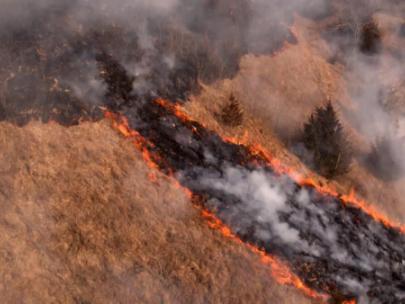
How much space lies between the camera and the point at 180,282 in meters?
13.8

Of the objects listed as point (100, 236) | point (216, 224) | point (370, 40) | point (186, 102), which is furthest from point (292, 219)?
point (370, 40)

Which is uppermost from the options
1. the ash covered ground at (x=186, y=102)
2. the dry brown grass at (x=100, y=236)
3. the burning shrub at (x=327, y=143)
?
the burning shrub at (x=327, y=143)

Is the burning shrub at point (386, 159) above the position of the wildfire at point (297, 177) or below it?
above

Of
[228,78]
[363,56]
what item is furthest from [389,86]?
[228,78]

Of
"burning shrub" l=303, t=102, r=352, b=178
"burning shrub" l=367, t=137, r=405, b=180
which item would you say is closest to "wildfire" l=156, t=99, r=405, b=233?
"burning shrub" l=303, t=102, r=352, b=178

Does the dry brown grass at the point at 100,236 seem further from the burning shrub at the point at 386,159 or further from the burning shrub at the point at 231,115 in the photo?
the burning shrub at the point at 386,159

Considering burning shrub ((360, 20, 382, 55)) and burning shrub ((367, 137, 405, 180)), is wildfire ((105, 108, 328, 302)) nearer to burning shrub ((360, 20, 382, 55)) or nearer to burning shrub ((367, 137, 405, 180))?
burning shrub ((367, 137, 405, 180))

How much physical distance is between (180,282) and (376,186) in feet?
40.3

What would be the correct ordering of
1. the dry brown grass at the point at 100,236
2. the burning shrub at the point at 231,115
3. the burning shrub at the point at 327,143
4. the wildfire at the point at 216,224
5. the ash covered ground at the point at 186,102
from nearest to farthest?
the dry brown grass at the point at 100,236, the wildfire at the point at 216,224, the ash covered ground at the point at 186,102, the burning shrub at the point at 231,115, the burning shrub at the point at 327,143

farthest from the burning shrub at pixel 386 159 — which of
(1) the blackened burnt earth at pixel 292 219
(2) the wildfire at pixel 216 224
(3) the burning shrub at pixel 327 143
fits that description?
(2) the wildfire at pixel 216 224

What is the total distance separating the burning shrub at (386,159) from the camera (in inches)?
819

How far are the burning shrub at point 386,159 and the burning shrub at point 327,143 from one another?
5.82ft

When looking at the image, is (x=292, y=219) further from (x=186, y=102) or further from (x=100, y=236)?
(x=100, y=236)

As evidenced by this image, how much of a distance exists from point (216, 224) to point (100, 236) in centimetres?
462
